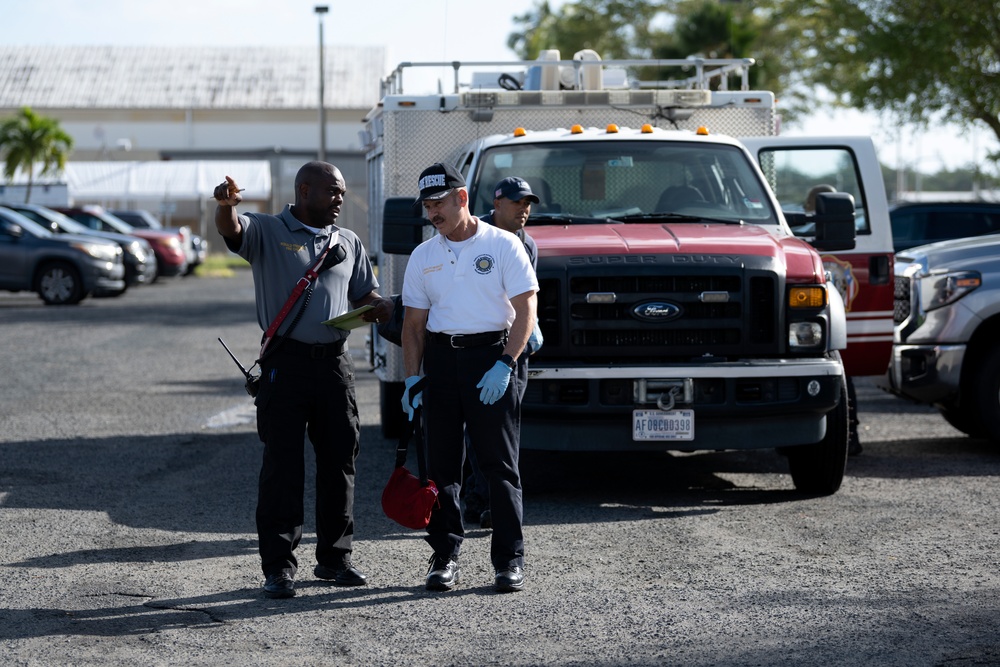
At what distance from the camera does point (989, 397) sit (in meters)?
10.4

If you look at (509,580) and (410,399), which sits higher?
(410,399)

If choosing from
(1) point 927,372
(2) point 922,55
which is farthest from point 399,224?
(2) point 922,55

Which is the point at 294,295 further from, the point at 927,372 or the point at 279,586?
the point at 927,372

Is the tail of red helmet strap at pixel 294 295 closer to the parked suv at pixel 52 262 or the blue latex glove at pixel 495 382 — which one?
the blue latex glove at pixel 495 382

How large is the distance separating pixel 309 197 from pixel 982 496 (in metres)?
4.60

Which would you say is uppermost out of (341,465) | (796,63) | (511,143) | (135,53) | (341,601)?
(135,53)

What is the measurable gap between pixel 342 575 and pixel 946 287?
567cm

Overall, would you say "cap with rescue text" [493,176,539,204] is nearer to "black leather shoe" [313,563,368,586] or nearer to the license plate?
the license plate

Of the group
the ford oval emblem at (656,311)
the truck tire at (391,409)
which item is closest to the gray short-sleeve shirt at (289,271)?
the ford oval emblem at (656,311)

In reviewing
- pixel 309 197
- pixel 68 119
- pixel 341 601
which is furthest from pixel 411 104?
pixel 68 119

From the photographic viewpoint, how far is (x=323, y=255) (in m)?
6.63

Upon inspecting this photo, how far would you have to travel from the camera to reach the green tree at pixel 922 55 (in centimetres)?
2469

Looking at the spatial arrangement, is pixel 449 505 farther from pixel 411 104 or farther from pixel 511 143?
pixel 411 104

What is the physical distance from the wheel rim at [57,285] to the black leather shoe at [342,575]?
23.0 m
